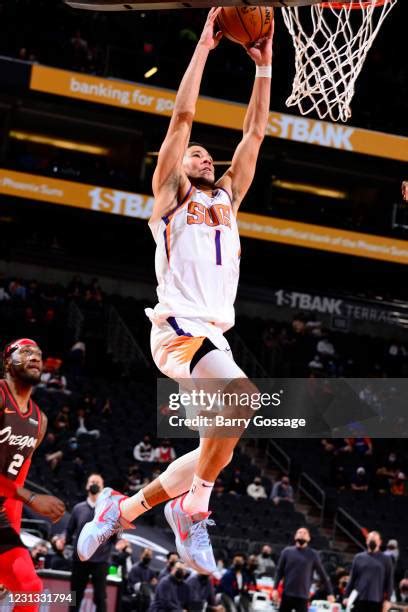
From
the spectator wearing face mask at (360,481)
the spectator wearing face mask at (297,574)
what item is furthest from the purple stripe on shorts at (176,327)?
the spectator wearing face mask at (360,481)

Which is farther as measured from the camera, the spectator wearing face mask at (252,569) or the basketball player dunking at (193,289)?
the spectator wearing face mask at (252,569)

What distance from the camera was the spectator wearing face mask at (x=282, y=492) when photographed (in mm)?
20198

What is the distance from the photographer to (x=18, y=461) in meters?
7.30

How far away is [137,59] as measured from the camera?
23953 mm

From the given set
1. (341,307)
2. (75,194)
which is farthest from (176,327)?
(341,307)

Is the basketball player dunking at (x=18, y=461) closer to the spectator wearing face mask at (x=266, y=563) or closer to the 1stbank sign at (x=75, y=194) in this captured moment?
the spectator wearing face mask at (x=266, y=563)

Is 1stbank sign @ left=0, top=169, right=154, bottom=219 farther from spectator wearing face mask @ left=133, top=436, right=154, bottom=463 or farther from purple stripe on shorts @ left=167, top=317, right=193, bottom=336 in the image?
purple stripe on shorts @ left=167, top=317, right=193, bottom=336

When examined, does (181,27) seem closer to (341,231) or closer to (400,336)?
(341,231)

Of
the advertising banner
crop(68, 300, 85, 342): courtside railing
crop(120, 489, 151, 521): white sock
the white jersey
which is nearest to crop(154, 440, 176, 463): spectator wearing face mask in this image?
crop(68, 300, 85, 342): courtside railing

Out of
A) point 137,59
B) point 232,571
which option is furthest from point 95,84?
point 232,571

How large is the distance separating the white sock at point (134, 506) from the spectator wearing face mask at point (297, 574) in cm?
664

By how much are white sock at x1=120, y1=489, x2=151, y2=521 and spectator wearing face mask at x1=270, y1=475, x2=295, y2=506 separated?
13309 mm

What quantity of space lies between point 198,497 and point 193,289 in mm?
1247

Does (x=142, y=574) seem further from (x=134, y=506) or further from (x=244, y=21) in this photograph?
(x=244, y=21)
